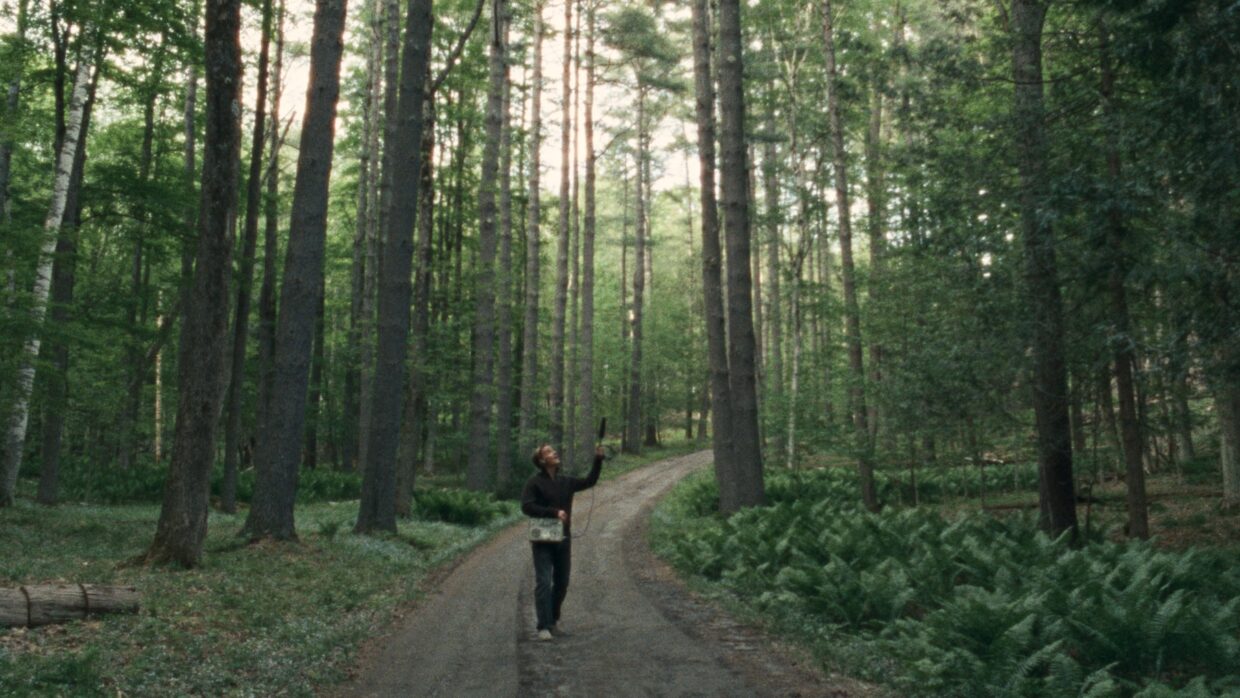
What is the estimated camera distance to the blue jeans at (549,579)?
8.39 meters

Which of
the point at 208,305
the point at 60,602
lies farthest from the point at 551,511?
the point at 208,305

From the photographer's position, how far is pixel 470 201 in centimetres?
3278

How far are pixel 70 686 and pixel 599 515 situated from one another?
15960mm

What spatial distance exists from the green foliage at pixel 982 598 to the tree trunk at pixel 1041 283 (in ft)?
2.89

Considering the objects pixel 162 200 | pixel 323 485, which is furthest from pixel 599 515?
pixel 162 200

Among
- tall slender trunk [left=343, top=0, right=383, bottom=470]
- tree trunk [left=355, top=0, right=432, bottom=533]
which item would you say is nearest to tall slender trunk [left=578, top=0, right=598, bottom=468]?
tall slender trunk [left=343, top=0, right=383, bottom=470]

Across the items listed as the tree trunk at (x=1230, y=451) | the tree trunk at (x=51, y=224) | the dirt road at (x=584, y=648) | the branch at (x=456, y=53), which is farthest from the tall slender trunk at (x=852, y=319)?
the tree trunk at (x=51, y=224)

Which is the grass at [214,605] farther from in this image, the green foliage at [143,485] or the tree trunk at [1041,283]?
the tree trunk at [1041,283]

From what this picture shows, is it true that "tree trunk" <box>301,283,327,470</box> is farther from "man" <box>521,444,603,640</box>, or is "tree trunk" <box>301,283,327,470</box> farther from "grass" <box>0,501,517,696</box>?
"man" <box>521,444,603,640</box>

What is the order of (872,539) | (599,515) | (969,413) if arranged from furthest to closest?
1. (599,515)
2. (969,413)
3. (872,539)

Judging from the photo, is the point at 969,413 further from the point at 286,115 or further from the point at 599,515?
the point at 286,115

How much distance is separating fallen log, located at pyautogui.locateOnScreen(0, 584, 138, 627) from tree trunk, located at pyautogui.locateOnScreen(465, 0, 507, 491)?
1547cm

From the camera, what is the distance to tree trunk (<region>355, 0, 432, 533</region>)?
50.9 ft

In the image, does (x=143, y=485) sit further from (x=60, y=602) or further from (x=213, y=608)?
(x=60, y=602)
